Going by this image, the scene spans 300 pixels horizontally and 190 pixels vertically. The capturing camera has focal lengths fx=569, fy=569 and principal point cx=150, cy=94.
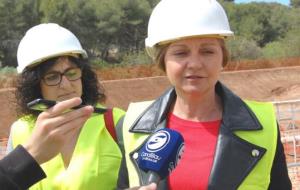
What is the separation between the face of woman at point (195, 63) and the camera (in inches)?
90.0

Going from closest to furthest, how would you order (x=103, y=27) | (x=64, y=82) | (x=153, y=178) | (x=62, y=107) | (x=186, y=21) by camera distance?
(x=62, y=107) → (x=153, y=178) → (x=186, y=21) → (x=64, y=82) → (x=103, y=27)

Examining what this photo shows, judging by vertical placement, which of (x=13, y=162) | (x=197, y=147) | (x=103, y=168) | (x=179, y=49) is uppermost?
(x=179, y=49)

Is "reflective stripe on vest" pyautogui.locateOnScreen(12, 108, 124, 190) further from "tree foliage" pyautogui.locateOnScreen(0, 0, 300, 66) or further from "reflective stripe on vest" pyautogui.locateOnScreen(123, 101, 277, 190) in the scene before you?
"tree foliage" pyautogui.locateOnScreen(0, 0, 300, 66)

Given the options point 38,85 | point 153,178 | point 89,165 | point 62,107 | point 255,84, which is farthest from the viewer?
point 255,84

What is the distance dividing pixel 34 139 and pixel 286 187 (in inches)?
45.5

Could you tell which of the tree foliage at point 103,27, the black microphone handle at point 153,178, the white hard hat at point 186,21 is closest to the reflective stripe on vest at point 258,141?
the white hard hat at point 186,21

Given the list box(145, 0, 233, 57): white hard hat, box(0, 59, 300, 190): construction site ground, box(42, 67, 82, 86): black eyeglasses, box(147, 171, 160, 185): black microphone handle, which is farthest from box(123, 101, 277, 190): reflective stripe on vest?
box(0, 59, 300, 190): construction site ground

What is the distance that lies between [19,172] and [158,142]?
500 millimetres

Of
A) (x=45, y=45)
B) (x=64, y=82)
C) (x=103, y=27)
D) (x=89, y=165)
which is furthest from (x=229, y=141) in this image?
(x=103, y=27)

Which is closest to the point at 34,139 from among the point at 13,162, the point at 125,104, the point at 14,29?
the point at 13,162

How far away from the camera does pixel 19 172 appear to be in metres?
1.60

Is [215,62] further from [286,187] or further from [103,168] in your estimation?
[103,168]

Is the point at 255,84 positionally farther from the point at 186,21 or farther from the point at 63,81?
the point at 186,21

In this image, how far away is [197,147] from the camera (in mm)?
2275
